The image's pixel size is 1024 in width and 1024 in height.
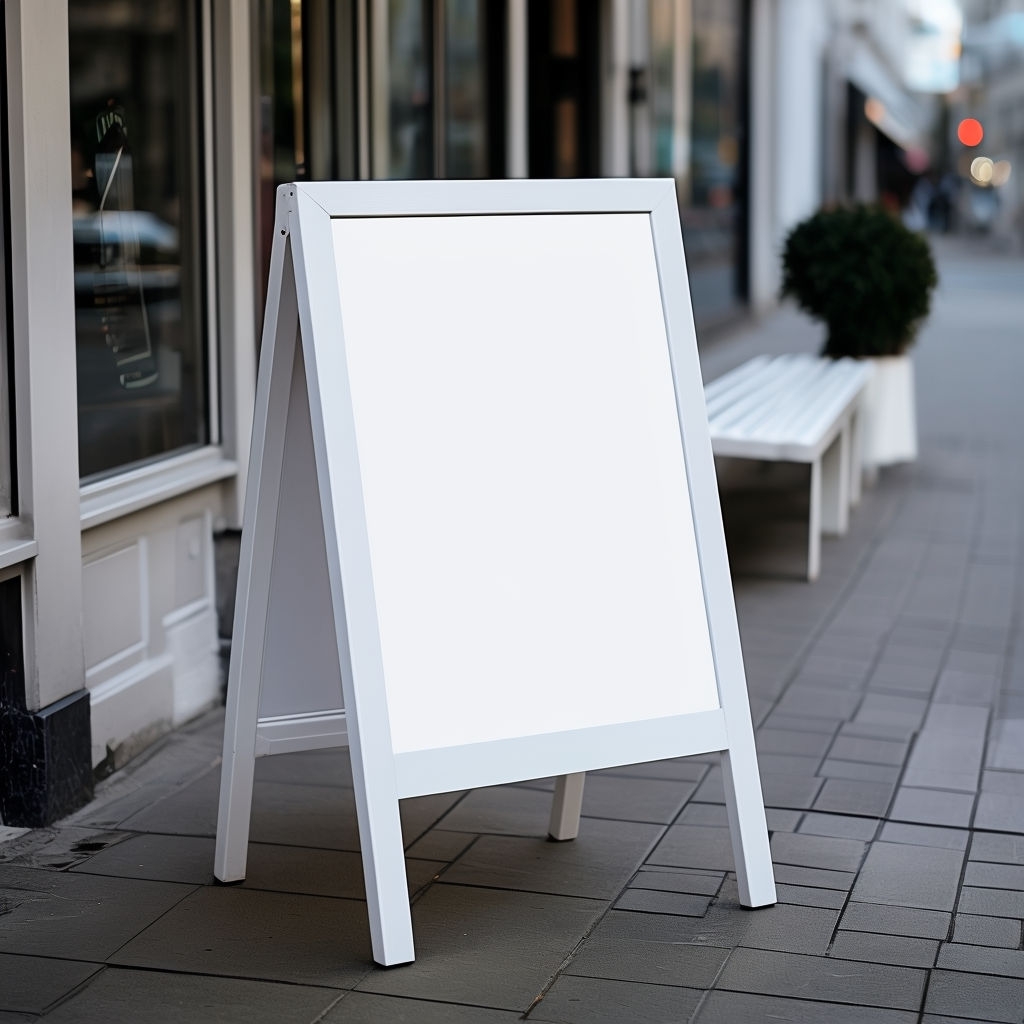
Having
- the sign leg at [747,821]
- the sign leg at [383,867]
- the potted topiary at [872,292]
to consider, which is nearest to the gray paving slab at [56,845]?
the sign leg at [383,867]

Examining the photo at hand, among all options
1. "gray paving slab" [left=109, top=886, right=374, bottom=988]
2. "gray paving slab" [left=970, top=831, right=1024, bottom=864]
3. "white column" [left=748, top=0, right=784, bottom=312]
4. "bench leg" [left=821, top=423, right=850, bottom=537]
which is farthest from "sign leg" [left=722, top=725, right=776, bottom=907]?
"white column" [left=748, top=0, right=784, bottom=312]

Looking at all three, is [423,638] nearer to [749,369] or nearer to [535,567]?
[535,567]

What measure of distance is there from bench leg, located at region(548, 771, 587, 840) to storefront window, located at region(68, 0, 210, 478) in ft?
4.92

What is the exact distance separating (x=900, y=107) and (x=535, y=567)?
3151 centimetres

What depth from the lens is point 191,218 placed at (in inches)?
182

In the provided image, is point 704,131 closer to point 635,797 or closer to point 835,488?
point 835,488

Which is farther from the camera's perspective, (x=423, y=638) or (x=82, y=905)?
(x=82, y=905)

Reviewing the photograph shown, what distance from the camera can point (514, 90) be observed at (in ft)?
25.5

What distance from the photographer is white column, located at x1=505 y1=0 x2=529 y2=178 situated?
775cm

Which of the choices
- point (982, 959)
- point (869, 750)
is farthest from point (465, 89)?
point (982, 959)

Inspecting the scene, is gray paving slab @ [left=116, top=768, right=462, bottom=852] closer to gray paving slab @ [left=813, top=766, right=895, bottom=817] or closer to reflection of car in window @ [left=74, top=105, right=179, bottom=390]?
gray paving slab @ [left=813, top=766, right=895, bottom=817]

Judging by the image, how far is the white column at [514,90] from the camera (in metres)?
7.75

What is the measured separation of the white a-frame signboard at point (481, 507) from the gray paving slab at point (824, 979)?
0.23m

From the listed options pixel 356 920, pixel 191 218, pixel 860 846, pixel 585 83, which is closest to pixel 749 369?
pixel 585 83
